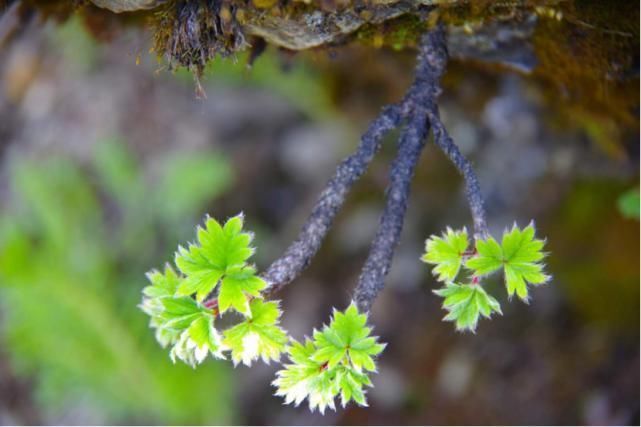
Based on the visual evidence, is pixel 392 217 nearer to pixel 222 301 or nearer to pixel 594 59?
pixel 222 301

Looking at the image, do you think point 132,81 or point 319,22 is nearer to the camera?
point 319,22

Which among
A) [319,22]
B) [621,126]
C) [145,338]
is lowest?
[145,338]

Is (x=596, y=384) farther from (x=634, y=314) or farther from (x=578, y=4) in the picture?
(x=578, y=4)

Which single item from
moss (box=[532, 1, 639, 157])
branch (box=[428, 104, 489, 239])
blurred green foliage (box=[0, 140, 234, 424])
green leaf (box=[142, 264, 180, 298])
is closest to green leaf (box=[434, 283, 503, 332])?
branch (box=[428, 104, 489, 239])

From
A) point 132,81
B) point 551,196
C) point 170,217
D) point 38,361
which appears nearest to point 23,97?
point 132,81

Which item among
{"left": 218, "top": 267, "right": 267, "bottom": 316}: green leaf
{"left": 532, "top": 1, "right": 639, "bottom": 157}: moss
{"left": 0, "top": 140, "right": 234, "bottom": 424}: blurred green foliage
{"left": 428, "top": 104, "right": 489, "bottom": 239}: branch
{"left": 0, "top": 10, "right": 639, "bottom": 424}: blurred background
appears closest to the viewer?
{"left": 218, "top": 267, "right": 267, "bottom": 316}: green leaf

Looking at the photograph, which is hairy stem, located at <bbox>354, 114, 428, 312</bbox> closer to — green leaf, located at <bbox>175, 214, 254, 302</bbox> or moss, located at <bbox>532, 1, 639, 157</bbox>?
green leaf, located at <bbox>175, 214, 254, 302</bbox>

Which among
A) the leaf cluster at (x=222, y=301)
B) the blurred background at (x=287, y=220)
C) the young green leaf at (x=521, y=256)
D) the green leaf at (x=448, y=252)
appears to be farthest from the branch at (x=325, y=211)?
Result: the blurred background at (x=287, y=220)

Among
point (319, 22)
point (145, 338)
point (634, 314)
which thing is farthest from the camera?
point (145, 338)

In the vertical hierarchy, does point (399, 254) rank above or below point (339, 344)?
below
